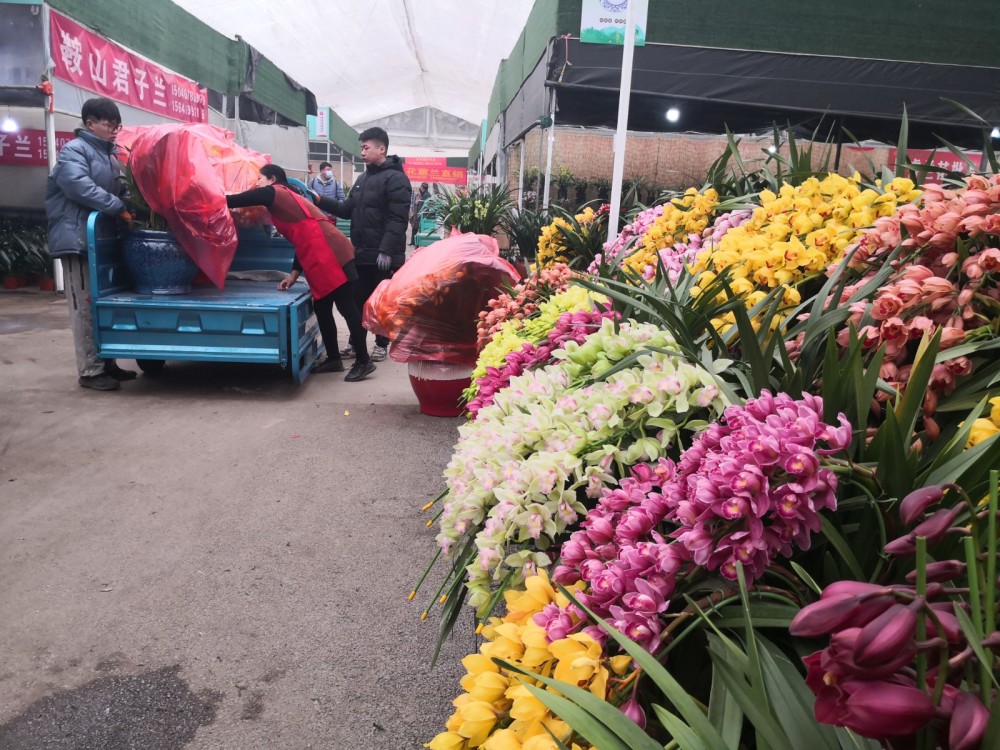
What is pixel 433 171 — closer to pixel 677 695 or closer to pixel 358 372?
pixel 358 372

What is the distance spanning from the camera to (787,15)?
25.6 ft

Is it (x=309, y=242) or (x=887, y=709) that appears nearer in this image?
(x=887, y=709)

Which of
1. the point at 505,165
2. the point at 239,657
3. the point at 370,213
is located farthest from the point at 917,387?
the point at 505,165

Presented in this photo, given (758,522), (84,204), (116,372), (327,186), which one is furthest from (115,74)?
(758,522)

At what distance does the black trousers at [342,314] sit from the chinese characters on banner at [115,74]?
5533 millimetres

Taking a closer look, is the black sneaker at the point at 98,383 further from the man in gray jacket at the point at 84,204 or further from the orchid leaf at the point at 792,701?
the orchid leaf at the point at 792,701

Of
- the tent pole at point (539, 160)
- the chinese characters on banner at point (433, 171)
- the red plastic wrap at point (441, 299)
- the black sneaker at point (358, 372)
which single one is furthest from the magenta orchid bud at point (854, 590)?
the chinese characters on banner at point (433, 171)

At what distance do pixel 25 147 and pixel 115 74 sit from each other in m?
1.54

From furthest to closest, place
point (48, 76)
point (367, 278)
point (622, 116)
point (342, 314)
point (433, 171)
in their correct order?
point (433, 171) → point (48, 76) → point (367, 278) → point (342, 314) → point (622, 116)

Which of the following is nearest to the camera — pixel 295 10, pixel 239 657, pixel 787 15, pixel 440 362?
pixel 239 657

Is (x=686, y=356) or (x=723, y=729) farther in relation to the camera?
(x=686, y=356)

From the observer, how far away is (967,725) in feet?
1.95

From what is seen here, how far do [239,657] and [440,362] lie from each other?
2.68 metres

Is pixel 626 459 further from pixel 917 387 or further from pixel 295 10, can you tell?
pixel 295 10
